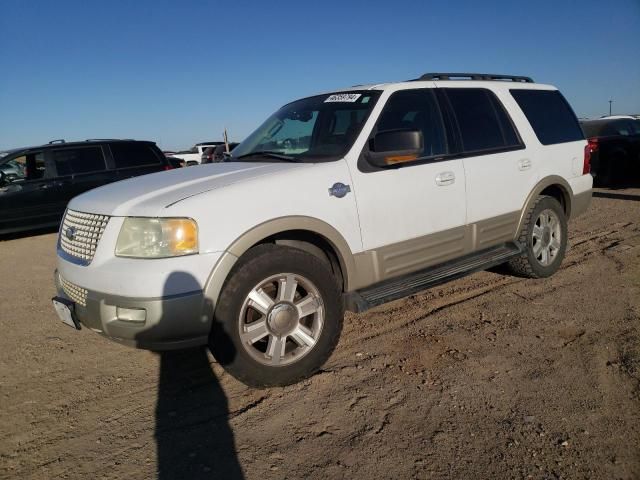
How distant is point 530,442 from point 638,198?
894 centimetres

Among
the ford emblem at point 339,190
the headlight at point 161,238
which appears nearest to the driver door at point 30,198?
the headlight at point 161,238

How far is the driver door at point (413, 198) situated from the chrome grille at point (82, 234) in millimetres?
1674

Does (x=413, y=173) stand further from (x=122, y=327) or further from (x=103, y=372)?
(x=103, y=372)

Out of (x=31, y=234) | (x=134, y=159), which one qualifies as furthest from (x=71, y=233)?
(x=31, y=234)

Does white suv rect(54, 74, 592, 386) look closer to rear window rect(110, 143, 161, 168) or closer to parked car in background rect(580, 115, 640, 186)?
rear window rect(110, 143, 161, 168)

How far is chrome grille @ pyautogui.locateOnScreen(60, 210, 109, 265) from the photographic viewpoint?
9.04 feet

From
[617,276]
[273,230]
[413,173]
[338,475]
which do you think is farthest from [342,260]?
[617,276]

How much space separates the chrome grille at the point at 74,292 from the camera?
2.72m

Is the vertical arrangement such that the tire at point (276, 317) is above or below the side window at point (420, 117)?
below

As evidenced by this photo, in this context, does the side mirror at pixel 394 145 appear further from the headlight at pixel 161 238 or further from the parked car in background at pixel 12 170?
the parked car in background at pixel 12 170

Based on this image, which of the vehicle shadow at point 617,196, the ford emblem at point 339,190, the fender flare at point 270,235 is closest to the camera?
the fender flare at point 270,235

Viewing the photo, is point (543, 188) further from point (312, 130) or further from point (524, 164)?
point (312, 130)

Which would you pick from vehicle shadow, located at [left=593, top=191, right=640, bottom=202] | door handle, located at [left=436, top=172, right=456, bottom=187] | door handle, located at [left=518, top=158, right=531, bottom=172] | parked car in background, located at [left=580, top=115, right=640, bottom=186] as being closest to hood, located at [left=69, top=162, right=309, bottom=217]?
door handle, located at [left=436, top=172, right=456, bottom=187]

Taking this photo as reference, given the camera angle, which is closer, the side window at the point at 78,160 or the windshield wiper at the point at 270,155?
the windshield wiper at the point at 270,155
